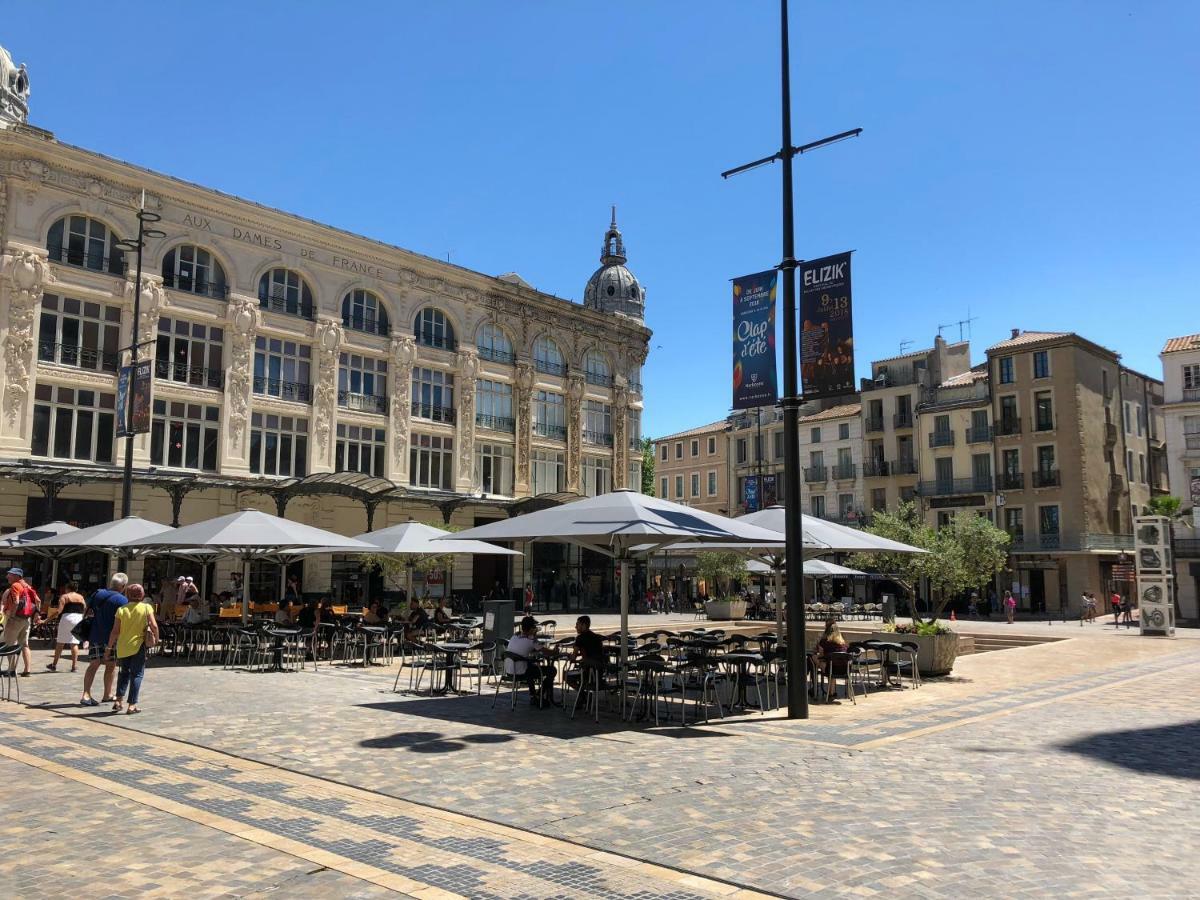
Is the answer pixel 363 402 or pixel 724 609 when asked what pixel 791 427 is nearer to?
pixel 724 609

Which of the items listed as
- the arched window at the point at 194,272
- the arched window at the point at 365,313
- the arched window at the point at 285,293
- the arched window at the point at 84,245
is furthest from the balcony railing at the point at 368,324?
the arched window at the point at 84,245

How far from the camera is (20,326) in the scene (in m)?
Result: 29.4

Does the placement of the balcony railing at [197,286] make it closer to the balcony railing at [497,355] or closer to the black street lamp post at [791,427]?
the balcony railing at [497,355]

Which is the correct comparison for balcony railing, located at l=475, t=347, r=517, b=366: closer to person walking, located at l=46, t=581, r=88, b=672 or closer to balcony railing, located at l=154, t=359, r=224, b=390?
balcony railing, located at l=154, t=359, r=224, b=390

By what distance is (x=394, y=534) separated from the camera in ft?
67.6

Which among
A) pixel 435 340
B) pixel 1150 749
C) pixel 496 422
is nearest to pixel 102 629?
pixel 1150 749

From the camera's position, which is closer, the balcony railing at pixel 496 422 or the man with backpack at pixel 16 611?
the man with backpack at pixel 16 611

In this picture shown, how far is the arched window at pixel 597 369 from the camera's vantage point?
158 ft

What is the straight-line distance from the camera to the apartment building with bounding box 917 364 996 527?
5112cm

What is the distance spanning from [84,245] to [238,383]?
6736 millimetres

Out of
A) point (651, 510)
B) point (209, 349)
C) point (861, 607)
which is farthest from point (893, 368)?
point (651, 510)

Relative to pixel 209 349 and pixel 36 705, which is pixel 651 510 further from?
pixel 209 349

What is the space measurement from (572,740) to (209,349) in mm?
28667

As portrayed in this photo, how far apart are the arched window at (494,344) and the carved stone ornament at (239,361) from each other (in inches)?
432
